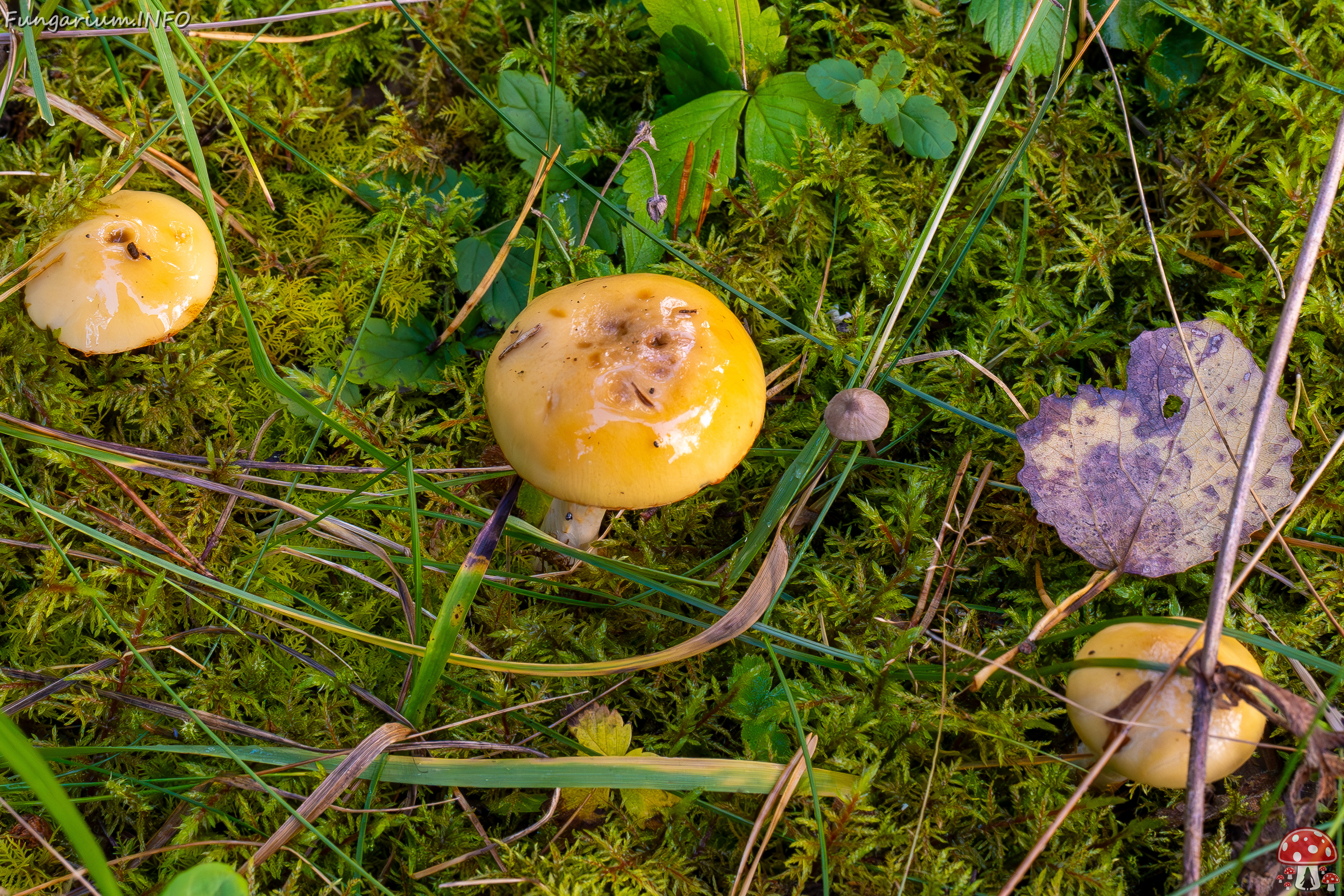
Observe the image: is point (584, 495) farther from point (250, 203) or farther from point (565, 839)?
point (250, 203)

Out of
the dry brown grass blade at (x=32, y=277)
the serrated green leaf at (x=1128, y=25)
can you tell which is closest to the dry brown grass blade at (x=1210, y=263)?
the serrated green leaf at (x=1128, y=25)

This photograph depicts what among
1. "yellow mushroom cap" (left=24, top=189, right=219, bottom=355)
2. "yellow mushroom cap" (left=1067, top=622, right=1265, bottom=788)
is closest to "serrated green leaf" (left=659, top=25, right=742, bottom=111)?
"yellow mushroom cap" (left=24, top=189, right=219, bottom=355)

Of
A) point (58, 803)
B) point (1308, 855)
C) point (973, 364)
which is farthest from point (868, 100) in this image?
point (58, 803)

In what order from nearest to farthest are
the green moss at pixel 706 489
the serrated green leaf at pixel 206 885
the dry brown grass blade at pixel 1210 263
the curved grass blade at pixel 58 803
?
the curved grass blade at pixel 58 803
the serrated green leaf at pixel 206 885
the green moss at pixel 706 489
the dry brown grass blade at pixel 1210 263

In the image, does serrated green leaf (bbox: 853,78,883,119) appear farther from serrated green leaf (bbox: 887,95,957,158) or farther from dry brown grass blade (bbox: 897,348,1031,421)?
dry brown grass blade (bbox: 897,348,1031,421)

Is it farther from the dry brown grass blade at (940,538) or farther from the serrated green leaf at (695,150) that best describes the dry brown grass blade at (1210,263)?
the serrated green leaf at (695,150)
